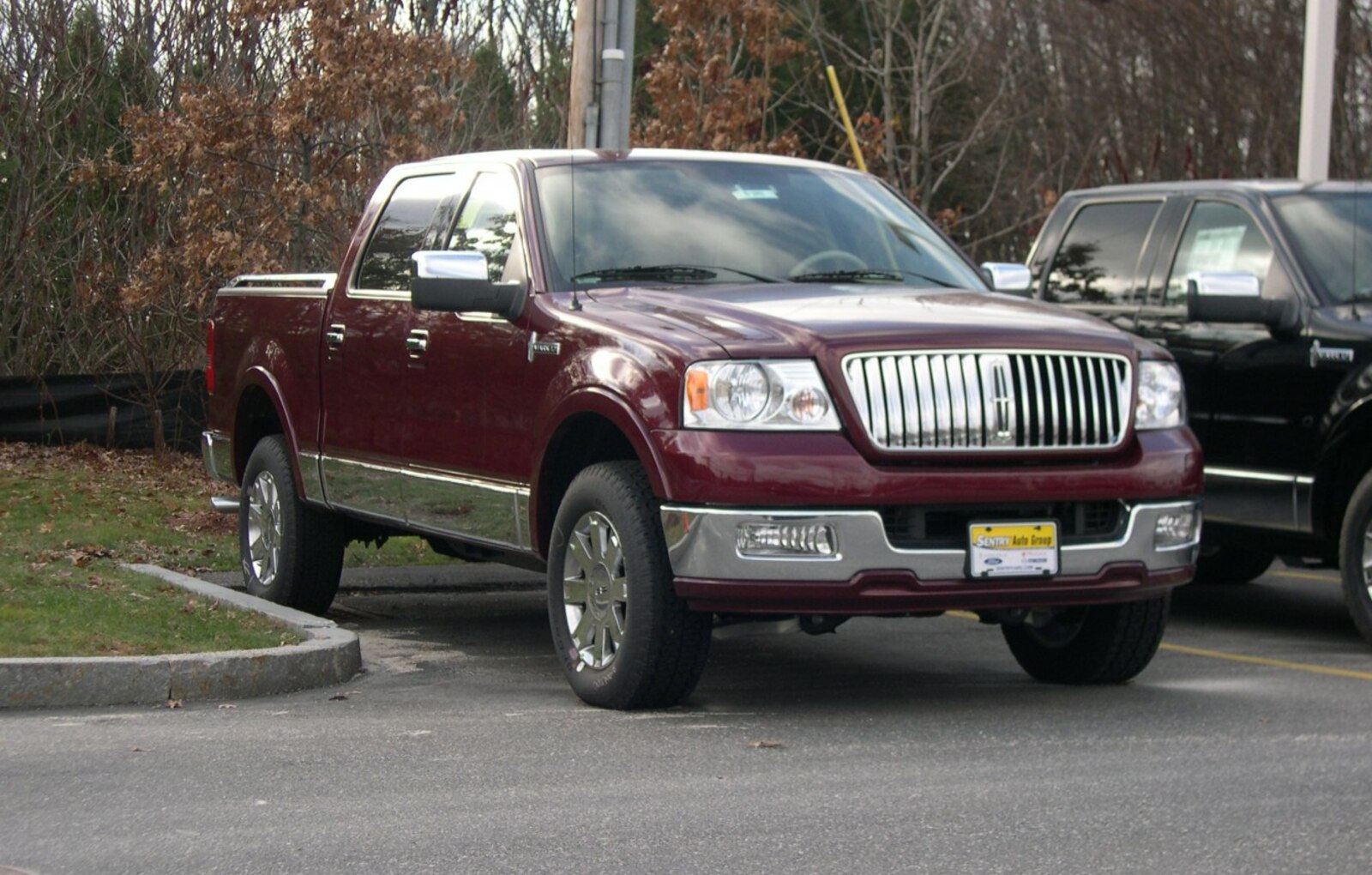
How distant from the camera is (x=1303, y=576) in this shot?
1307 cm

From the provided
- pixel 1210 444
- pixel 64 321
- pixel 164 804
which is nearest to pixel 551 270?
pixel 164 804

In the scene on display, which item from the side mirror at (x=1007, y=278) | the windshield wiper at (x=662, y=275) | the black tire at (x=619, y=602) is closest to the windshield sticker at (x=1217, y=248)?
the side mirror at (x=1007, y=278)

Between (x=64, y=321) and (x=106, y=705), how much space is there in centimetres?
1203

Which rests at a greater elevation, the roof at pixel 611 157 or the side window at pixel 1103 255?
the roof at pixel 611 157

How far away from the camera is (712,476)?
689cm

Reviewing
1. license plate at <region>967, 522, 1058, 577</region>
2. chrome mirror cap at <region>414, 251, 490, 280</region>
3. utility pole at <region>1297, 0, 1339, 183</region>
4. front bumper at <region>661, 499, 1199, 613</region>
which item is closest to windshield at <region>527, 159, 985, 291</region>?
chrome mirror cap at <region>414, 251, 490, 280</region>

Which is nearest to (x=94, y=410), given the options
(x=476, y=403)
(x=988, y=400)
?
(x=476, y=403)

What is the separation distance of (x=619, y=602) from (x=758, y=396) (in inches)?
36.4

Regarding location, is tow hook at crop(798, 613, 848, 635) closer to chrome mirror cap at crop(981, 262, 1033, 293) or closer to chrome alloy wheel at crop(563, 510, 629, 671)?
chrome alloy wheel at crop(563, 510, 629, 671)

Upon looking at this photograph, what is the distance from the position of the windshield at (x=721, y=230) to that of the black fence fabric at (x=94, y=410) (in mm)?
10122

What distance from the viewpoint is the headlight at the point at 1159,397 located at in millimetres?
7547

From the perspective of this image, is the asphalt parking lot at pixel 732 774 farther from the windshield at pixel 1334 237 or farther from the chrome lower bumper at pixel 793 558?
the windshield at pixel 1334 237

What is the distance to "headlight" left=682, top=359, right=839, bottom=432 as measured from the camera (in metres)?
6.95

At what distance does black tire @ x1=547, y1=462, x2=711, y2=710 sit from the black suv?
341 cm
